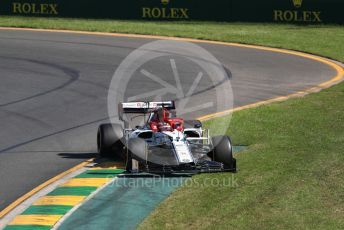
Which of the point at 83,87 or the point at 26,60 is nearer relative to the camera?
the point at 83,87

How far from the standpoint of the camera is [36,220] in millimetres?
14555

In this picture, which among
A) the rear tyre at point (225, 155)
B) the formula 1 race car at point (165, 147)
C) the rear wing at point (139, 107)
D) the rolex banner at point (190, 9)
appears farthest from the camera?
the rolex banner at point (190, 9)

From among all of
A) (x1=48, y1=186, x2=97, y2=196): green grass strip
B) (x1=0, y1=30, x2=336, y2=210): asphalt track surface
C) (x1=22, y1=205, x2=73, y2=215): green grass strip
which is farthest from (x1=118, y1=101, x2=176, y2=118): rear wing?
(x1=22, y1=205, x2=73, y2=215): green grass strip

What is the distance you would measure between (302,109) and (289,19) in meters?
18.0

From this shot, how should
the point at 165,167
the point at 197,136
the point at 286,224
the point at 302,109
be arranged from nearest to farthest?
the point at 286,224 → the point at 165,167 → the point at 197,136 → the point at 302,109

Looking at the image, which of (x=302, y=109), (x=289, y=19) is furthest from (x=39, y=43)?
(x=302, y=109)

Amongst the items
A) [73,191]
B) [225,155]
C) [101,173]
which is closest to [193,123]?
[225,155]

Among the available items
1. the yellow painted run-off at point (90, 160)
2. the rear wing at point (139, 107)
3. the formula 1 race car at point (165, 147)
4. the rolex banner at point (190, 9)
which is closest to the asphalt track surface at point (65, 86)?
the yellow painted run-off at point (90, 160)

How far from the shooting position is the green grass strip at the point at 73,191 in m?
16.2

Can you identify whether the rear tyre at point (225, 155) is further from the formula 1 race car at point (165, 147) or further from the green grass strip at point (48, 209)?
the green grass strip at point (48, 209)

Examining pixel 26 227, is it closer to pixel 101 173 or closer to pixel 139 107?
pixel 101 173

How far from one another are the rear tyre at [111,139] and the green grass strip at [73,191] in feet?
6.44

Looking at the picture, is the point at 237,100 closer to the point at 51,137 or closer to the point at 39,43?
the point at 51,137

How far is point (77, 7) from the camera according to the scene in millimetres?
42562
